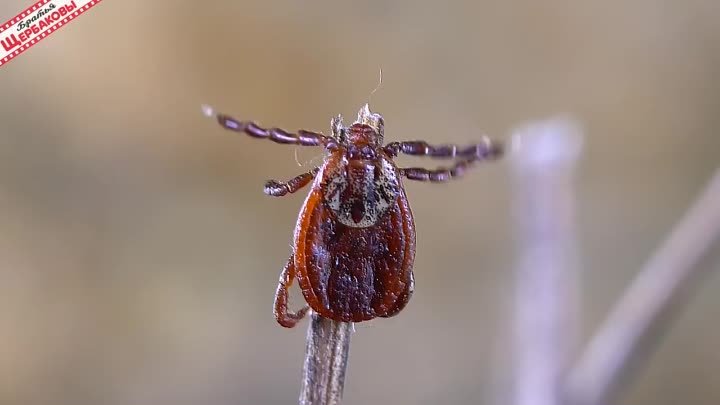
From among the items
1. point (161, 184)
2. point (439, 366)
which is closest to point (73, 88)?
point (161, 184)

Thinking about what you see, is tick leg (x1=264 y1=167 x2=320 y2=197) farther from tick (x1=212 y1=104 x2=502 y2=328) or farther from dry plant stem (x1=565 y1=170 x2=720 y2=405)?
dry plant stem (x1=565 y1=170 x2=720 y2=405)

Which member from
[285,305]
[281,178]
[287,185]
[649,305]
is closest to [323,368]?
[285,305]

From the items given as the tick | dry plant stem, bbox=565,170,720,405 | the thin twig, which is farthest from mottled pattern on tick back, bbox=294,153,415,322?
the thin twig

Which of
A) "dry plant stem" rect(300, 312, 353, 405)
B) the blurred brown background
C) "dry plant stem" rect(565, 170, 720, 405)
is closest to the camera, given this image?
"dry plant stem" rect(300, 312, 353, 405)

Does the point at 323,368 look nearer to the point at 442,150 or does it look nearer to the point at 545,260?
the point at 442,150

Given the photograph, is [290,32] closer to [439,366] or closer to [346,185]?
[439,366]

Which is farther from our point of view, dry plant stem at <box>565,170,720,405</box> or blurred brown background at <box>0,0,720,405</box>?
blurred brown background at <box>0,0,720,405</box>

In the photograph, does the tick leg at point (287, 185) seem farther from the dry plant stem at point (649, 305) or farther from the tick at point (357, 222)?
the dry plant stem at point (649, 305)
